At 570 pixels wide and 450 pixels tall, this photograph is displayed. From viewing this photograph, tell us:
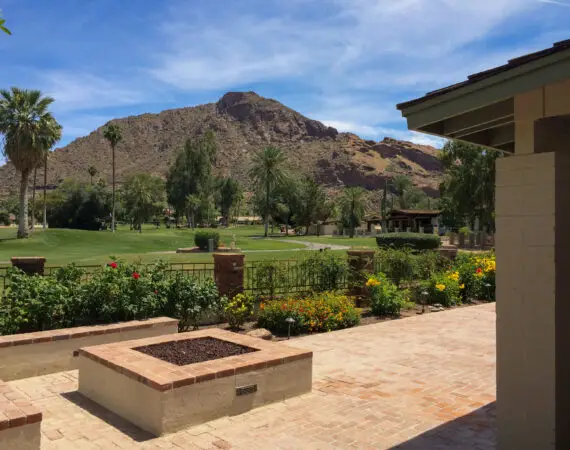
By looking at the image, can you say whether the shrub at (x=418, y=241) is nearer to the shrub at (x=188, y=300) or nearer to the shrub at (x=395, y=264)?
the shrub at (x=395, y=264)

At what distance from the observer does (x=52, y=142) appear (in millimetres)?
38438

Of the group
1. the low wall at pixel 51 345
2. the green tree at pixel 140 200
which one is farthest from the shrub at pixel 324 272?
the green tree at pixel 140 200

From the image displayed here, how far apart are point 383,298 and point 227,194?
84.0 meters

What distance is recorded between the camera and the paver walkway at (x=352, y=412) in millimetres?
4605

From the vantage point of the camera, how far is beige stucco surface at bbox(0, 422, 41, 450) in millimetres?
3689

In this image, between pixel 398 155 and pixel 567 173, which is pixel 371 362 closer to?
pixel 567 173

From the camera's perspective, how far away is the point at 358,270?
1185 centimetres

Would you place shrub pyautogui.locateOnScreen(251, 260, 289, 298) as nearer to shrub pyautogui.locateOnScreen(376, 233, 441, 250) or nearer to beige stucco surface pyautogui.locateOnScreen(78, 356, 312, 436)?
beige stucco surface pyautogui.locateOnScreen(78, 356, 312, 436)

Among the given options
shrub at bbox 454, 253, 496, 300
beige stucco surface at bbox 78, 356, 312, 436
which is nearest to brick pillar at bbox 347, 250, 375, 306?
shrub at bbox 454, 253, 496, 300

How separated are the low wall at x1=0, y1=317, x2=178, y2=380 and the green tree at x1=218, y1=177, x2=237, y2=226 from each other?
8658 cm

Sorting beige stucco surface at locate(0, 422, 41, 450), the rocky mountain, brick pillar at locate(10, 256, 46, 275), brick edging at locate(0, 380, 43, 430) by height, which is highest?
the rocky mountain

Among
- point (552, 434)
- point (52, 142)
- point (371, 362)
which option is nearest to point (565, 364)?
point (552, 434)

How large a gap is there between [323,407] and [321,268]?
601 centimetres

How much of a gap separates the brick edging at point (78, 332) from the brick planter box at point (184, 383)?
1059mm
